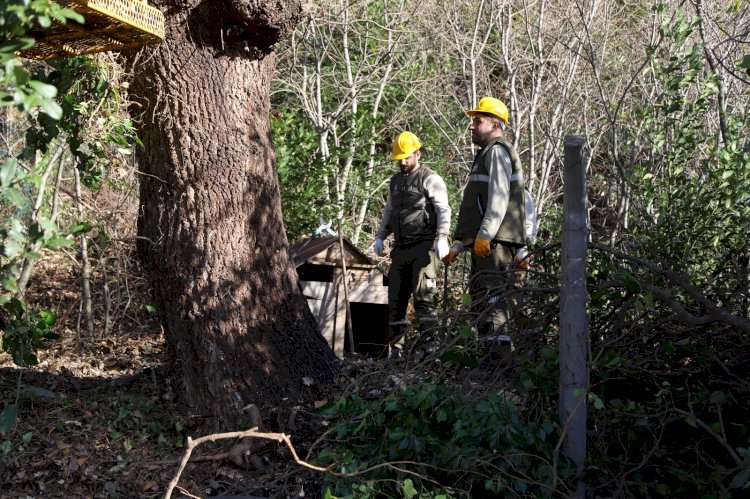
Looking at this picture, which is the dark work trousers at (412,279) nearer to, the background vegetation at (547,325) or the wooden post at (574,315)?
the background vegetation at (547,325)

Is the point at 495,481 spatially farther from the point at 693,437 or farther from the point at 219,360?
the point at 219,360

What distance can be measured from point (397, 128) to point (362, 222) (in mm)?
1859

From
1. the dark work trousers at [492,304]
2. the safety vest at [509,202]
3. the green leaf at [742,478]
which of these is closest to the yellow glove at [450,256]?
the safety vest at [509,202]

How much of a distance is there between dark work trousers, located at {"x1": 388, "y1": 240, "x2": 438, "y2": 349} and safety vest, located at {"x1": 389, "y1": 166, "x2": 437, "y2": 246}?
0.08 metres

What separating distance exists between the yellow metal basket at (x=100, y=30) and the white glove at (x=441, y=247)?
348 cm

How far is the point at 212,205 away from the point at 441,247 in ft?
7.78

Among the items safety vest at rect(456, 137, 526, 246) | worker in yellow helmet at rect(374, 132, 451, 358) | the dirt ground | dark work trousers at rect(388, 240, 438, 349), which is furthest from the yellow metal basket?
dark work trousers at rect(388, 240, 438, 349)

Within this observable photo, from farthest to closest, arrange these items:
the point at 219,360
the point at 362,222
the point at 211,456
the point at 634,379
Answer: the point at 362,222
the point at 219,360
the point at 211,456
the point at 634,379

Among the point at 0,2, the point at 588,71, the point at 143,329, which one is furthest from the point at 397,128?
the point at 0,2

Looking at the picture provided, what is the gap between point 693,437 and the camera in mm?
4254

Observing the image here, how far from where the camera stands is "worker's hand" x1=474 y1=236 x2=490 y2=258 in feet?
20.5

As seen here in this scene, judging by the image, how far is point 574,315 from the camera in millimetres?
3979

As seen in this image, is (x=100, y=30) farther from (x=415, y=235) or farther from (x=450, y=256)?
(x=415, y=235)

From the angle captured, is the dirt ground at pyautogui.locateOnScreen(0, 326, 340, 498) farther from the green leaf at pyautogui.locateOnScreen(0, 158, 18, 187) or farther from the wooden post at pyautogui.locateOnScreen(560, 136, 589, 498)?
the green leaf at pyautogui.locateOnScreen(0, 158, 18, 187)
